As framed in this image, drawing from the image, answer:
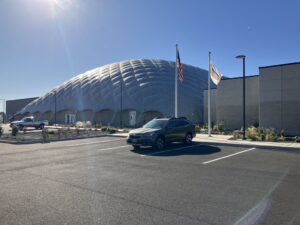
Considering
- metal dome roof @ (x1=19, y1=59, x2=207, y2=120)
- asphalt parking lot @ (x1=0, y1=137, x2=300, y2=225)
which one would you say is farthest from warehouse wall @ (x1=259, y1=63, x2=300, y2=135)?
metal dome roof @ (x1=19, y1=59, x2=207, y2=120)

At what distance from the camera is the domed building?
5272 centimetres

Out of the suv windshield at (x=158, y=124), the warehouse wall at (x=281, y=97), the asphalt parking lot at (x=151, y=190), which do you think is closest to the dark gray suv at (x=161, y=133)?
the suv windshield at (x=158, y=124)

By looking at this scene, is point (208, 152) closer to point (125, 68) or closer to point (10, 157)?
point (10, 157)

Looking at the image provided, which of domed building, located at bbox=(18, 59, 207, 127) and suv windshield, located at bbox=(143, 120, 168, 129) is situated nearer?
suv windshield, located at bbox=(143, 120, 168, 129)

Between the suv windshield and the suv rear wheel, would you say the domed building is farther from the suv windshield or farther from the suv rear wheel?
the suv rear wheel

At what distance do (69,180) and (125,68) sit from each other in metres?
55.9

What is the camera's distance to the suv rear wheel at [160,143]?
608 inches

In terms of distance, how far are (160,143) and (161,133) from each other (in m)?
0.52

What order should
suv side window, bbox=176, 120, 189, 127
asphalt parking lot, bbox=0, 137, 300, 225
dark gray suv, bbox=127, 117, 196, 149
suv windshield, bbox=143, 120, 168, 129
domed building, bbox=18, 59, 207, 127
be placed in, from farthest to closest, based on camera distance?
domed building, bbox=18, 59, 207, 127, suv side window, bbox=176, 120, 189, 127, suv windshield, bbox=143, 120, 168, 129, dark gray suv, bbox=127, 117, 196, 149, asphalt parking lot, bbox=0, 137, 300, 225

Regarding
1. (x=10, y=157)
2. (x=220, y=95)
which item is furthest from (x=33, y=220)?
(x=220, y=95)

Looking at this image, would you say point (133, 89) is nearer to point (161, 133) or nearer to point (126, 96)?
point (126, 96)

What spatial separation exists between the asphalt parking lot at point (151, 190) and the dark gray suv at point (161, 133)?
2.95 m

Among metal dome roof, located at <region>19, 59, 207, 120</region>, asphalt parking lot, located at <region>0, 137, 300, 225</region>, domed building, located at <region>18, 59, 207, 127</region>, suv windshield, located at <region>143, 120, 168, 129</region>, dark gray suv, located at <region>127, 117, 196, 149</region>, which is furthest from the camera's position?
metal dome roof, located at <region>19, 59, 207, 120</region>

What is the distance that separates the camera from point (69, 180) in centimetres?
841
